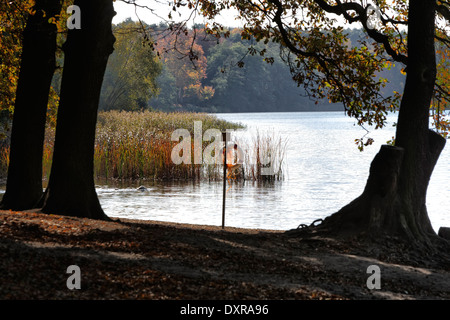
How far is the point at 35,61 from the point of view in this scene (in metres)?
11.5

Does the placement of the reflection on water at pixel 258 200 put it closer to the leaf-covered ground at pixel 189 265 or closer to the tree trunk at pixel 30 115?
the tree trunk at pixel 30 115

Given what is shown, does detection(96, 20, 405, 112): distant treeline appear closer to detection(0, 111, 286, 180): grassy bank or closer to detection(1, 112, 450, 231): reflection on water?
detection(1, 112, 450, 231): reflection on water

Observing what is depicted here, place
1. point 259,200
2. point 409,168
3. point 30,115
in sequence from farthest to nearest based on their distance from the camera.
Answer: point 259,200 < point 30,115 < point 409,168

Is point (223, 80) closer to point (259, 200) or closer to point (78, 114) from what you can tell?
point (259, 200)

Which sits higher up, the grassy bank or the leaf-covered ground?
the grassy bank

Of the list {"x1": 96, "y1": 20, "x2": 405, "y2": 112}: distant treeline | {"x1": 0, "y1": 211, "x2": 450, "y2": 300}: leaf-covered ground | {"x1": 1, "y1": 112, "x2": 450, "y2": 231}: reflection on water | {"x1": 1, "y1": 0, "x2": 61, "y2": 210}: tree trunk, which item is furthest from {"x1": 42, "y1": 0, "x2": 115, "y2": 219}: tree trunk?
{"x1": 96, "y1": 20, "x2": 405, "y2": 112}: distant treeline

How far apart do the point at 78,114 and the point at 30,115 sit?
1.84 metres

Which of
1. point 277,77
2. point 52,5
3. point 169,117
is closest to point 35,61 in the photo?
point 52,5

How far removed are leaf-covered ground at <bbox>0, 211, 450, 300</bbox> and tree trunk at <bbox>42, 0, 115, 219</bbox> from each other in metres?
0.77

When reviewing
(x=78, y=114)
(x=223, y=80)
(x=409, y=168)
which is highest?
(x=223, y=80)

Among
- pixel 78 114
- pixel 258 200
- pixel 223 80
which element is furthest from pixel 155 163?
pixel 223 80

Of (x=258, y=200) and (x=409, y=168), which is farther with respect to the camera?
(x=258, y=200)

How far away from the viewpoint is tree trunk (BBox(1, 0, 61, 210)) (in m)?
11.4

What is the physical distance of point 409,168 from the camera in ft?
32.1
